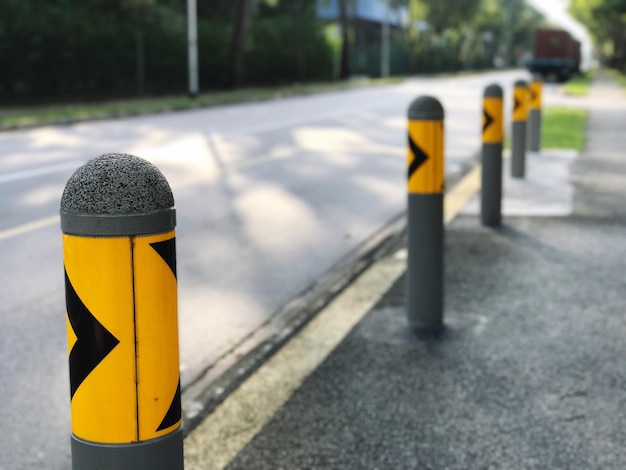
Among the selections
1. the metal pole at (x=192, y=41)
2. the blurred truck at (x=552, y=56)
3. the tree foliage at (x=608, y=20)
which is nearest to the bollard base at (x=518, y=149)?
the metal pole at (x=192, y=41)

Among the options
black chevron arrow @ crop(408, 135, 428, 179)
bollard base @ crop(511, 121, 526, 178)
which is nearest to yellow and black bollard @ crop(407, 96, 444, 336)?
black chevron arrow @ crop(408, 135, 428, 179)

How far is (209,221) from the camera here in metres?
8.39

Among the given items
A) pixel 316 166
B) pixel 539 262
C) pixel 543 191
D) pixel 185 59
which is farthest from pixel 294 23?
pixel 539 262

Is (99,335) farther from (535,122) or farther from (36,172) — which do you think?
(535,122)

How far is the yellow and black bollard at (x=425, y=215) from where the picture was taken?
457 cm

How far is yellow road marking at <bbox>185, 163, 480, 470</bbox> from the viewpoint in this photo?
357 cm

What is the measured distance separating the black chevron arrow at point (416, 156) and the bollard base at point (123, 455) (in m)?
2.60

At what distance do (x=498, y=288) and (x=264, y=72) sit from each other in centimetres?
3576

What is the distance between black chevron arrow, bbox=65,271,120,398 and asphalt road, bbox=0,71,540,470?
1411 millimetres

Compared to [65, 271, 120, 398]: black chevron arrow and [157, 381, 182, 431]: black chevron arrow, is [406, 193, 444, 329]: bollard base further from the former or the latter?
[65, 271, 120, 398]: black chevron arrow

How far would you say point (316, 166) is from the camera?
1239 cm

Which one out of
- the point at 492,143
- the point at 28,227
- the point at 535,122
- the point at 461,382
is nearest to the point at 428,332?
the point at 461,382

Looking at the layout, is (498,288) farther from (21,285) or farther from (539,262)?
(21,285)

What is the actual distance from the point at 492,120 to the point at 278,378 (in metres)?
3.45
